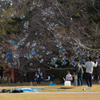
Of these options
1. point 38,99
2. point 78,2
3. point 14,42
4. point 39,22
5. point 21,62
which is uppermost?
point 78,2

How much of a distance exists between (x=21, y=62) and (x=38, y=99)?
71.9 feet

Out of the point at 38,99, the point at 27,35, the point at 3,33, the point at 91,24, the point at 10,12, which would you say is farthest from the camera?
the point at 10,12

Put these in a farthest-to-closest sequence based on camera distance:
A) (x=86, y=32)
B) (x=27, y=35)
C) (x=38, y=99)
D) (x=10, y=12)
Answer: (x=10, y=12) → (x=27, y=35) → (x=86, y=32) → (x=38, y=99)

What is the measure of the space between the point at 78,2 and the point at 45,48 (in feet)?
19.2

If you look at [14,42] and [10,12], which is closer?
[14,42]

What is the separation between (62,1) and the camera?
30.1 m

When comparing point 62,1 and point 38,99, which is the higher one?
point 62,1

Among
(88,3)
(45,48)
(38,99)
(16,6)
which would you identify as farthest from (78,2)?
(38,99)

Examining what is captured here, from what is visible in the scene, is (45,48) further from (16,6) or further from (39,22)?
(16,6)

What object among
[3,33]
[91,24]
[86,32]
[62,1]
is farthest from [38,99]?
[3,33]

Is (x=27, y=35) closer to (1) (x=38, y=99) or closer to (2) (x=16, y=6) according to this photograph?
(2) (x=16, y=6)

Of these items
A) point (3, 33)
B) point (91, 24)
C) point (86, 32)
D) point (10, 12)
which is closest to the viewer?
point (91, 24)

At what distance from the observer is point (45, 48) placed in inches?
1143

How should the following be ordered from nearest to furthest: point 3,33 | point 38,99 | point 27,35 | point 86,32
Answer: point 38,99, point 86,32, point 27,35, point 3,33
